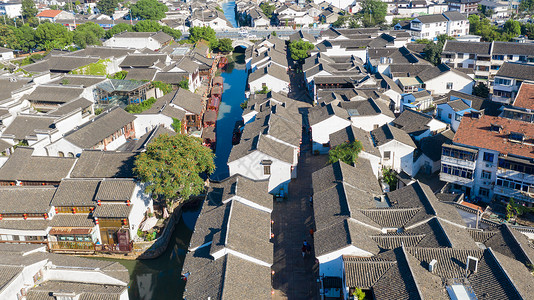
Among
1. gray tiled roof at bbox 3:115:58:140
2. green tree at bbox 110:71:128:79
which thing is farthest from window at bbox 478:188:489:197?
green tree at bbox 110:71:128:79

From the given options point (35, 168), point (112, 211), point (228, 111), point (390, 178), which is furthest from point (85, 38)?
point (390, 178)

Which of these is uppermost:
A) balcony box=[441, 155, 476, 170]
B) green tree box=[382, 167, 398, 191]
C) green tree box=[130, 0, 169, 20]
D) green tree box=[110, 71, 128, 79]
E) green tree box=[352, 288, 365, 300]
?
green tree box=[130, 0, 169, 20]

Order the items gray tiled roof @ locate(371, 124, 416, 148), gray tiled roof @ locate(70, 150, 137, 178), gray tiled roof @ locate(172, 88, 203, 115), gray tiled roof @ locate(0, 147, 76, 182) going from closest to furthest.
Result: gray tiled roof @ locate(70, 150, 137, 178) < gray tiled roof @ locate(0, 147, 76, 182) < gray tiled roof @ locate(371, 124, 416, 148) < gray tiled roof @ locate(172, 88, 203, 115)

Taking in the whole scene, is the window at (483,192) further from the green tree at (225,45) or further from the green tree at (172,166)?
the green tree at (225,45)

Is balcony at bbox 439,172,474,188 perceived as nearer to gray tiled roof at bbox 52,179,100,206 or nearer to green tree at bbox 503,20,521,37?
gray tiled roof at bbox 52,179,100,206

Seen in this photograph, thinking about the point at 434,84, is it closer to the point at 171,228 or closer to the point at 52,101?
the point at 171,228

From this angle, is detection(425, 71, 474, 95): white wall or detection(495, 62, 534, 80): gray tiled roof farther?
detection(425, 71, 474, 95): white wall

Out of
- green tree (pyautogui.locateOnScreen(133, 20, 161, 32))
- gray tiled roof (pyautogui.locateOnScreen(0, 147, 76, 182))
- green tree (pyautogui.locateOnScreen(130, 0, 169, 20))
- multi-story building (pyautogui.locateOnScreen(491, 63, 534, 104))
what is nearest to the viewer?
gray tiled roof (pyautogui.locateOnScreen(0, 147, 76, 182))
